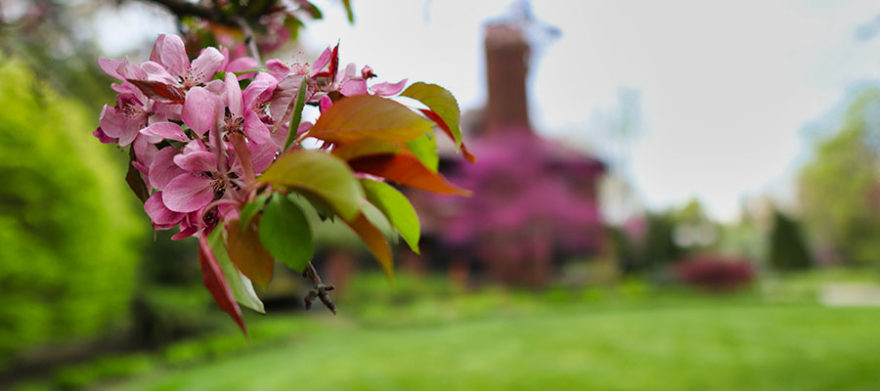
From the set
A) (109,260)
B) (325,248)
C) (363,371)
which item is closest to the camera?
(363,371)

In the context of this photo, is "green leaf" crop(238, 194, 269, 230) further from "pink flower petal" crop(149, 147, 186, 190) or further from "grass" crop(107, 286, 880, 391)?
"grass" crop(107, 286, 880, 391)

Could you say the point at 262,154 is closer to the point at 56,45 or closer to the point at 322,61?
the point at 322,61

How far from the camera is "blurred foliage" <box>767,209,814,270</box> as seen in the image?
864 inches

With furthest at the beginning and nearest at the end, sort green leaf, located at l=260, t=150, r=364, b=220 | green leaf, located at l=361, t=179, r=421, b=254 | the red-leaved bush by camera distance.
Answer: the red-leaved bush
green leaf, located at l=361, t=179, r=421, b=254
green leaf, located at l=260, t=150, r=364, b=220

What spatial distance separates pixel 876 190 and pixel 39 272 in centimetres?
2176

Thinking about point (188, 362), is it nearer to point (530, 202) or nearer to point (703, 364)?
point (703, 364)

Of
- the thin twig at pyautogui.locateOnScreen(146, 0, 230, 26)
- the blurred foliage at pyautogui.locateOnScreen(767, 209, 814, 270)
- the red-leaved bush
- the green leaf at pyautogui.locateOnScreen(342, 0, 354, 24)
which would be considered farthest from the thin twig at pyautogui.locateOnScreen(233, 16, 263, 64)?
the blurred foliage at pyautogui.locateOnScreen(767, 209, 814, 270)

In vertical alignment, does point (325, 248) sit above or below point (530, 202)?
below

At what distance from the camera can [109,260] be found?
22.0 feet

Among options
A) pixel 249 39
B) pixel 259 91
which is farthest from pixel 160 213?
pixel 249 39

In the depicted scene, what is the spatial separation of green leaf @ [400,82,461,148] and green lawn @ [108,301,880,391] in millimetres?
4408

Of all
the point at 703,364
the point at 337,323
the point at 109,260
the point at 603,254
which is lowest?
the point at 603,254

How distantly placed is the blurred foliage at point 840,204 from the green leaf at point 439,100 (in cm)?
1113

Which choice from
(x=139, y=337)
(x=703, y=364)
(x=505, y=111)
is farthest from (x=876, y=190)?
(x=139, y=337)
